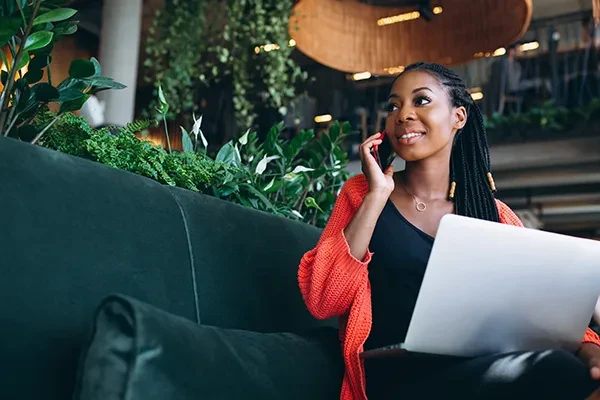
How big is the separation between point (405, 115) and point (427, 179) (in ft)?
0.57

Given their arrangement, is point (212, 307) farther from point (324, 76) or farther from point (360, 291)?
point (324, 76)

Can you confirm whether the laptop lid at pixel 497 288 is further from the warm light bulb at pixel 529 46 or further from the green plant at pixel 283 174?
the warm light bulb at pixel 529 46

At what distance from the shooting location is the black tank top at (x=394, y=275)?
1400 millimetres

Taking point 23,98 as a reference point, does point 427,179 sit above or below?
below

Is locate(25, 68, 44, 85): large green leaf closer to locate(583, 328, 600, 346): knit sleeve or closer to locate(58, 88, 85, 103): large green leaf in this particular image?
locate(58, 88, 85, 103): large green leaf

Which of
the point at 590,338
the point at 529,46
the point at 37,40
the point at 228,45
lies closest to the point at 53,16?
the point at 37,40

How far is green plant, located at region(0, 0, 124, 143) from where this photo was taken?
1.29 m

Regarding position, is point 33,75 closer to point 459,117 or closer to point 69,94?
point 69,94

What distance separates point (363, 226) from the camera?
54.2 inches

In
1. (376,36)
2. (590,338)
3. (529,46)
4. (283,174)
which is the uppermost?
(529,46)

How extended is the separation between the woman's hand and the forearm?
20 mm

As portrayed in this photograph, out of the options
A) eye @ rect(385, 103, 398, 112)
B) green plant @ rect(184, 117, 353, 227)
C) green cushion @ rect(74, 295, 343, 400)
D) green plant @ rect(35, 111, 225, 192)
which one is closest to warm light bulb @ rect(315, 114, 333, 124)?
green plant @ rect(184, 117, 353, 227)

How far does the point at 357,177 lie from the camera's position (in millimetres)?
1549

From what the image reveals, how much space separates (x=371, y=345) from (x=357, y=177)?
384 millimetres
